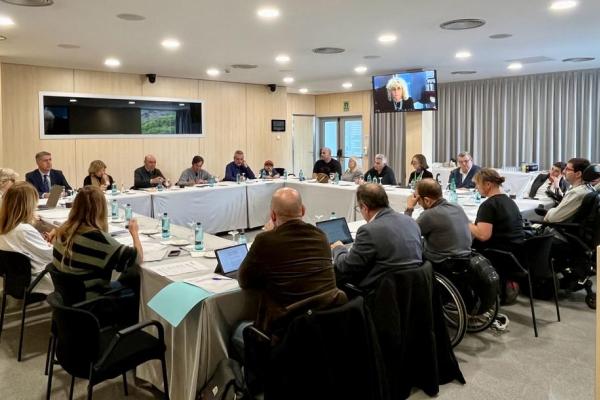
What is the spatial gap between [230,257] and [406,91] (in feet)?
18.6

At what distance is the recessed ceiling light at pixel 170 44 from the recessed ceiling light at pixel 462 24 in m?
2.91

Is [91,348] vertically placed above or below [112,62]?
below

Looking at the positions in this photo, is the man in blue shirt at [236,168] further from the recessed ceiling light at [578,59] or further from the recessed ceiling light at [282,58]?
the recessed ceiling light at [578,59]

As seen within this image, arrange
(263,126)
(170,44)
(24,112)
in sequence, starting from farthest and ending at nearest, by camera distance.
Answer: (263,126) < (24,112) < (170,44)

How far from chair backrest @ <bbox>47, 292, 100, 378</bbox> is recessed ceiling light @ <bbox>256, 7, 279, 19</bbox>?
9.97 feet

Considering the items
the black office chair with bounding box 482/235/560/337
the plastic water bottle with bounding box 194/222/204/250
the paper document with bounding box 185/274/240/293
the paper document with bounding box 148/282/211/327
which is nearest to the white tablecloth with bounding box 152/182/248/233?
the plastic water bottle with bounding box 194/222/204/250

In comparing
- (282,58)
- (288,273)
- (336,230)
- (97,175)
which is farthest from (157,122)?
(288,273)

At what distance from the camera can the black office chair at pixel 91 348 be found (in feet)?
7.14

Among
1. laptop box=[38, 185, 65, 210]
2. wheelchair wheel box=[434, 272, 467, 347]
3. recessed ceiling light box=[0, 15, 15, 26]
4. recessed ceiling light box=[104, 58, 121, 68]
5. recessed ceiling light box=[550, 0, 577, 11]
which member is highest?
recessed ceiling light box=[104, 58, 121, 68]

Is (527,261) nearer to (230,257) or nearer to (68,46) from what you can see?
(230,257)

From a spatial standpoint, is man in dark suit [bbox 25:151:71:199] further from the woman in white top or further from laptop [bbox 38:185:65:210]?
the woman in white top

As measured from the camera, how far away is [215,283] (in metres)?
2.60

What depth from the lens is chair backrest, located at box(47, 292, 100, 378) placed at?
217 cm

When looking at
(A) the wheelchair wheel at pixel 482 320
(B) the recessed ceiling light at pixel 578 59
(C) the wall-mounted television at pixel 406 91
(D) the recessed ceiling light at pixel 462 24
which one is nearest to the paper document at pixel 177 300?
(A) the wheelchair wheel at pixel 482 320
